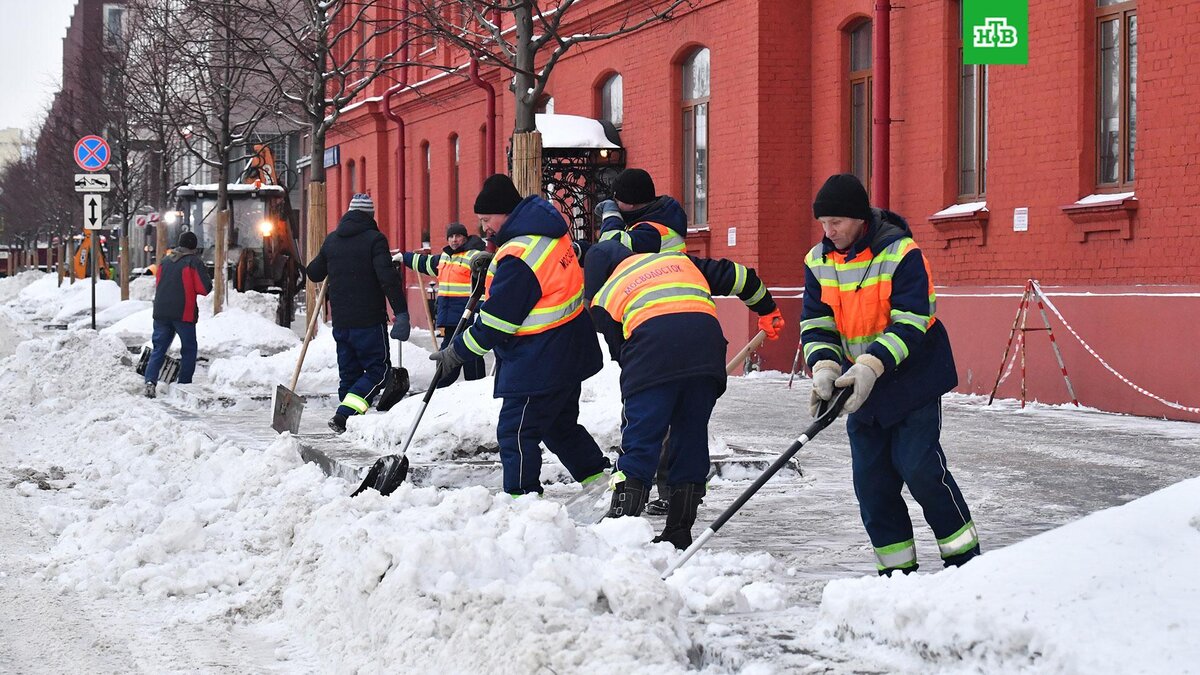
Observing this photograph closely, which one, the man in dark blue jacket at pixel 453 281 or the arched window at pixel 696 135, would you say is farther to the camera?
the arched window at pixel 696 135

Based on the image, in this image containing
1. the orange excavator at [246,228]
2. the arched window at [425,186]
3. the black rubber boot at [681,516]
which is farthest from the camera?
the orange excavator at [246,228]

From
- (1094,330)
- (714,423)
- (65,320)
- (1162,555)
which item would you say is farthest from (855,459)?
(65,320)

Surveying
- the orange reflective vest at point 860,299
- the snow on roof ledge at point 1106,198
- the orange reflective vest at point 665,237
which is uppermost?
the snow on roof ledge at point 1106,198

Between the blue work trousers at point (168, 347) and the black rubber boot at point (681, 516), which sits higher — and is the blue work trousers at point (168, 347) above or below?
above

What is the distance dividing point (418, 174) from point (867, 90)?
17202mm

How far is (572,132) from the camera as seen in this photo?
2389 centimetres

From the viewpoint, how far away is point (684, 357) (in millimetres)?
7277

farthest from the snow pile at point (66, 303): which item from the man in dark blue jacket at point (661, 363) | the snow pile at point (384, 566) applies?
the man in dark blue jacket at point (661, 363)

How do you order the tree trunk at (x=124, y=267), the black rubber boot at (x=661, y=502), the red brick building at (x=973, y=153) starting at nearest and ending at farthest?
the black rubber boot at (x=661, y=502), the red brick building at (x=973, y=153), the tree trunk at (x=124, y=267)

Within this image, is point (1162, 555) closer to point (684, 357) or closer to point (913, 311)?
point (913, 311)

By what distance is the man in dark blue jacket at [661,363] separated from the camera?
7.29m

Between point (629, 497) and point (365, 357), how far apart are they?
5419 millimetres

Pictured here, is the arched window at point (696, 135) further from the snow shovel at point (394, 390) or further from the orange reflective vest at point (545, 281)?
the orange reflective vest at point (545, 281)

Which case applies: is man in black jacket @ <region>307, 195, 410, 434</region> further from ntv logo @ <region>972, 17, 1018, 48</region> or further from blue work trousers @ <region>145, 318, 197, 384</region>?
ntv logo @ <region>972, 17, 1018, 48</region>
